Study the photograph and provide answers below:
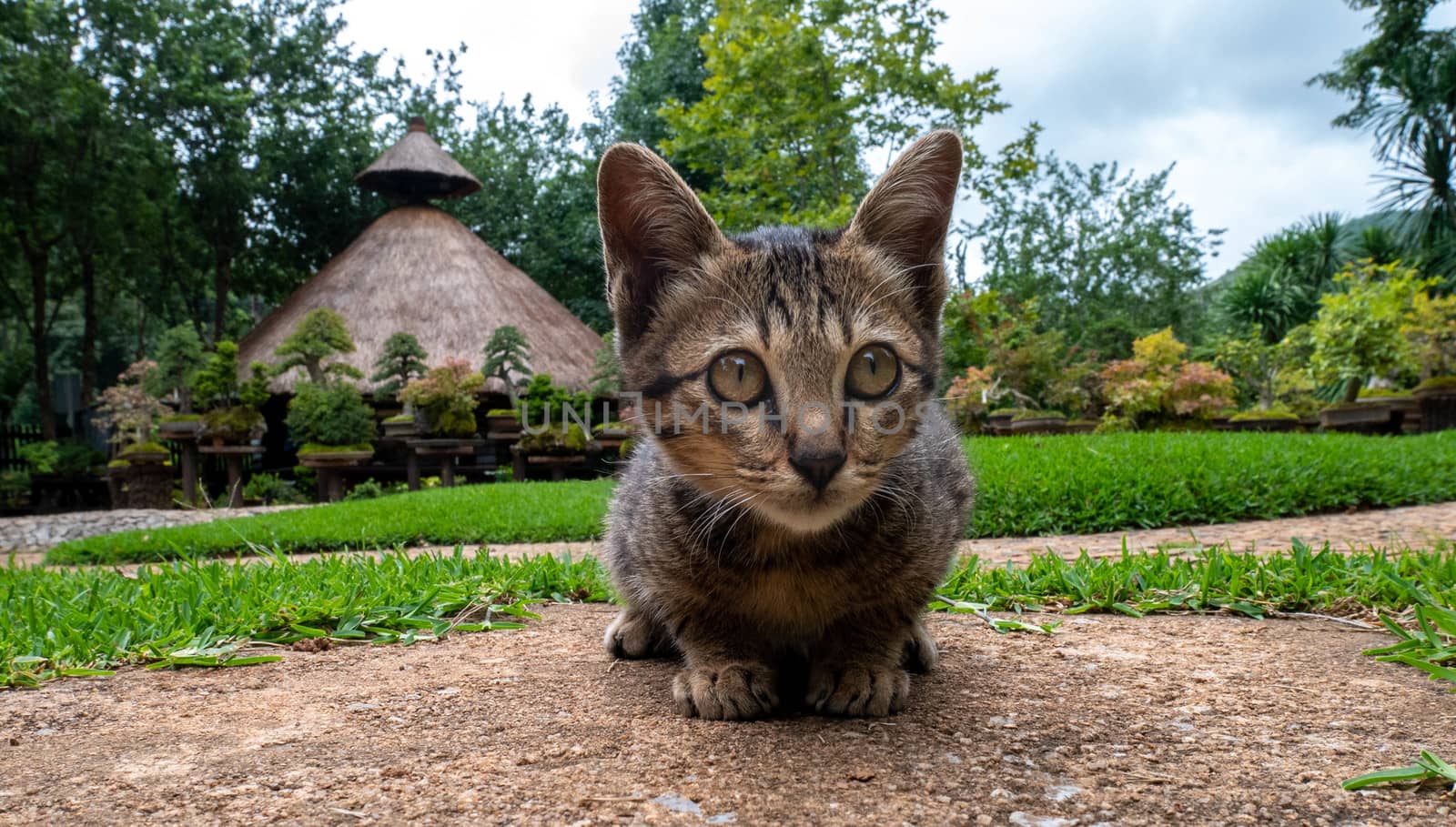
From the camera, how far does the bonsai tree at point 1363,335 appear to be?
1379 centimetres

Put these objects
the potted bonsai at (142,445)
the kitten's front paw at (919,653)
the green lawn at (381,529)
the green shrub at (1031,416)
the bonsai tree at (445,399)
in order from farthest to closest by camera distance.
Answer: the potted bonsai at (142,445)
the bonsai tree at (445,399)
the green shrub at (1031,416)
the green lawn at (381,529)
the kitten's front paw at (919,653)

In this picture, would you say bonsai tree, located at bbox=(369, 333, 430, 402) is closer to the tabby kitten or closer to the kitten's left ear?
the tabby kitten

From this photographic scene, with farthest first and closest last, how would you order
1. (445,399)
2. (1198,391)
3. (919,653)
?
(445,399), (1198,391), (919,653)

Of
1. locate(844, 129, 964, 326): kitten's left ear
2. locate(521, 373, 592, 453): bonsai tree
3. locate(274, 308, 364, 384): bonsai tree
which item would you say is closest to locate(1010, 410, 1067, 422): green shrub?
locate(521, 373, 592, 453): bonsai tree

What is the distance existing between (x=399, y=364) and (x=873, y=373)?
1496cm

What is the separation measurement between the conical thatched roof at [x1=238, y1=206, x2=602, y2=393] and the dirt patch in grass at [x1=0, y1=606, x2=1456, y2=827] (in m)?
14.5

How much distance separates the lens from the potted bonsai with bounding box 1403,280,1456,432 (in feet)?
42.5

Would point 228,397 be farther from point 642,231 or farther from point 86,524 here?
point 642,231

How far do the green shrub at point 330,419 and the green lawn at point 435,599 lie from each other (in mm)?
9894

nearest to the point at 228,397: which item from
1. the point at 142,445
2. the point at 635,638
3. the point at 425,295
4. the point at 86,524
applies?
the point at 142,445

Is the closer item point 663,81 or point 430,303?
point 430,303

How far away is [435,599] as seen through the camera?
357 centimetres

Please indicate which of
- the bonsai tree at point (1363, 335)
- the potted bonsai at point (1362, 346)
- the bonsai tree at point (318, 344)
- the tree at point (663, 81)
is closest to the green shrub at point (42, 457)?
the bonsai tree at point (318, 344)

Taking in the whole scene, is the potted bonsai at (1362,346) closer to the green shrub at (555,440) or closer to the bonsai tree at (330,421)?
the green shrub at (555,440)
